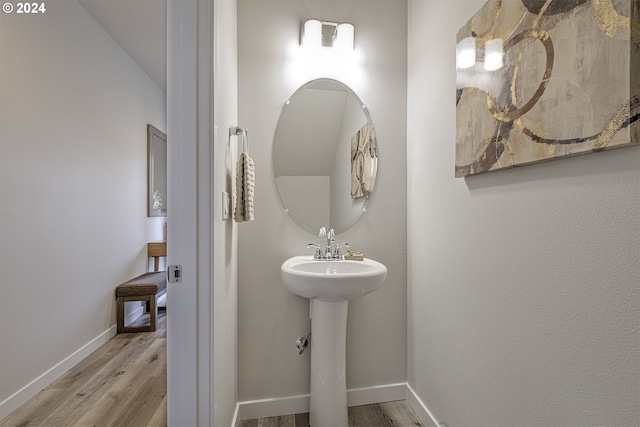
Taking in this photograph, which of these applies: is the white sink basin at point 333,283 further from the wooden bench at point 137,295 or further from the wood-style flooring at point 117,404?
the wooden bench at point 137,295

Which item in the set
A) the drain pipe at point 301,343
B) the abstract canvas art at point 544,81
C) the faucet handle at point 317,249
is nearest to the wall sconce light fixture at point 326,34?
the abstract canvas art at point 544,81

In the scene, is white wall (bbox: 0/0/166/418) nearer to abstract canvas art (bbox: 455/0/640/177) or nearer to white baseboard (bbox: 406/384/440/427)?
white baseboard (bbox: 406/384/440/427)

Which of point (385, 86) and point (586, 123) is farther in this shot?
point (385, 86)

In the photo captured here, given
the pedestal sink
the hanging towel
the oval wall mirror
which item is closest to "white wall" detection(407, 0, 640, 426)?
the oval wall mirror

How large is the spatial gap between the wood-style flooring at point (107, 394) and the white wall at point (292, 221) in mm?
612

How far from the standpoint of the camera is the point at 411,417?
5.73 feet

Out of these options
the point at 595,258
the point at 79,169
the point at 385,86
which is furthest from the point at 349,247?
the point at 79,169

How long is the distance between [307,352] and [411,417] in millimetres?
654

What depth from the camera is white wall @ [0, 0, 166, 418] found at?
1.80m

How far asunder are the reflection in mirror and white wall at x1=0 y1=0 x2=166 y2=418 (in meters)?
0.34

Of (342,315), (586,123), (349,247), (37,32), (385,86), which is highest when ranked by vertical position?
(37,32)

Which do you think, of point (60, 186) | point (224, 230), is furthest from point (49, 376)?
point (224, 230)

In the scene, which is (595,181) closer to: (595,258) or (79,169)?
(595,258)

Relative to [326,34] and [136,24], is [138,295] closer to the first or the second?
[136,24]
